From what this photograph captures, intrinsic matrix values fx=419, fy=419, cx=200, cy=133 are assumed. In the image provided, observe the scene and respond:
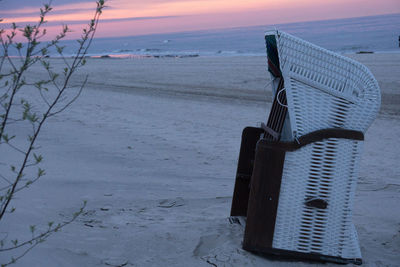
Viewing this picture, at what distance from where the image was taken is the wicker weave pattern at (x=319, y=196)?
2865 millimetres

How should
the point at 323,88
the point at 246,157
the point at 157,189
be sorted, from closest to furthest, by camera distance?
the point at 323,88 < the point at 246,157 < the point at 157,189

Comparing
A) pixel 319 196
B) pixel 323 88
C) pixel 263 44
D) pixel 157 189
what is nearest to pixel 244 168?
pixel 319 196

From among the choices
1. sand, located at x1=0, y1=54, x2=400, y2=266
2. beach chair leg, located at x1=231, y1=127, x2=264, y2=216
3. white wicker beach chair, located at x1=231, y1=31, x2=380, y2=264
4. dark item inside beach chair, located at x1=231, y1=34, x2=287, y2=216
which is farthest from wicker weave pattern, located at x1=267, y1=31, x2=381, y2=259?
beach chair leg, located at x1=231, y1=127, x2=264, y2=216

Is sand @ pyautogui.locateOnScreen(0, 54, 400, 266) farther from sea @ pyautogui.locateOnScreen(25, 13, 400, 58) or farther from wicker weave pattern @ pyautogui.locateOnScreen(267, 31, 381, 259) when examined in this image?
sea @ pyautogui.locateOnScreen(25, 13, 400, 58)

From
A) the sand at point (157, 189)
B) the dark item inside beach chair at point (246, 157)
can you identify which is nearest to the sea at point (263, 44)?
the sand at point (157, 189)

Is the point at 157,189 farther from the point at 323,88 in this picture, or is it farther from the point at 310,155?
the point at 323,88

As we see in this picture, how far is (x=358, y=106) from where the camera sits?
290 centimetres

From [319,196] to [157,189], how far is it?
2.46m

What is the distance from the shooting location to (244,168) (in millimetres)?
3717

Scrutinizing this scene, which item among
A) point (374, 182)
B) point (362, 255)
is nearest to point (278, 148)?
point (362, 255)

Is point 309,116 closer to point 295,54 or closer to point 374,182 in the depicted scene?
point 295,54

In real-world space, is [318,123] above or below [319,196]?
above

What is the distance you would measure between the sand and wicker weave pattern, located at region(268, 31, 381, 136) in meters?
0.84

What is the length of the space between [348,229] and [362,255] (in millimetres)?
414
